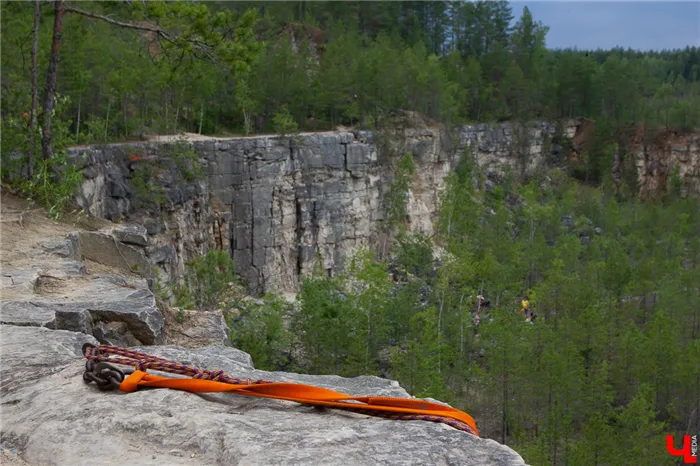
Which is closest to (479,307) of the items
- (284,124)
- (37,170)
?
(284,124)

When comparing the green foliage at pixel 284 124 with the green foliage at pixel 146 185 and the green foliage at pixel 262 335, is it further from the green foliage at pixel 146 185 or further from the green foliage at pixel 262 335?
the green foliage at pixel 262 335

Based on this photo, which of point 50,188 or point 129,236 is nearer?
point 129,236

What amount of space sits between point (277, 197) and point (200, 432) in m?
27.5

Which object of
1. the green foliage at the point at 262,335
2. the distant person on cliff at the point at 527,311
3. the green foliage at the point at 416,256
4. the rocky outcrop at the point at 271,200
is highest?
the rocky outcrop at the point at 271,200

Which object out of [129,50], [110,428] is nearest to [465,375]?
[129,50]

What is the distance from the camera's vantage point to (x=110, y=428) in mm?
2887

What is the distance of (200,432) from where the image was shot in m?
2.81

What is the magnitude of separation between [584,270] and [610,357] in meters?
8.87

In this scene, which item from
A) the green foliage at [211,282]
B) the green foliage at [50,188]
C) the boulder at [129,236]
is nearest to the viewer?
the boulder at [129,236]

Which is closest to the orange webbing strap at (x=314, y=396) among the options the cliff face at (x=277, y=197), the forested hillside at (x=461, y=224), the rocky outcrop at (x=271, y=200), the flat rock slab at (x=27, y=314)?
the flat rock slab at (x=27, y=314)

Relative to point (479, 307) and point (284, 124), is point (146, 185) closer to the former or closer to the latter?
point (284, 124)

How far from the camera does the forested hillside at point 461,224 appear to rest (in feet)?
59.9

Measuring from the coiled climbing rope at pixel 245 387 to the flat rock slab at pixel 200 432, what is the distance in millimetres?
38

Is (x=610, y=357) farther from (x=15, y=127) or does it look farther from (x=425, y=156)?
(x=15, y=127)
